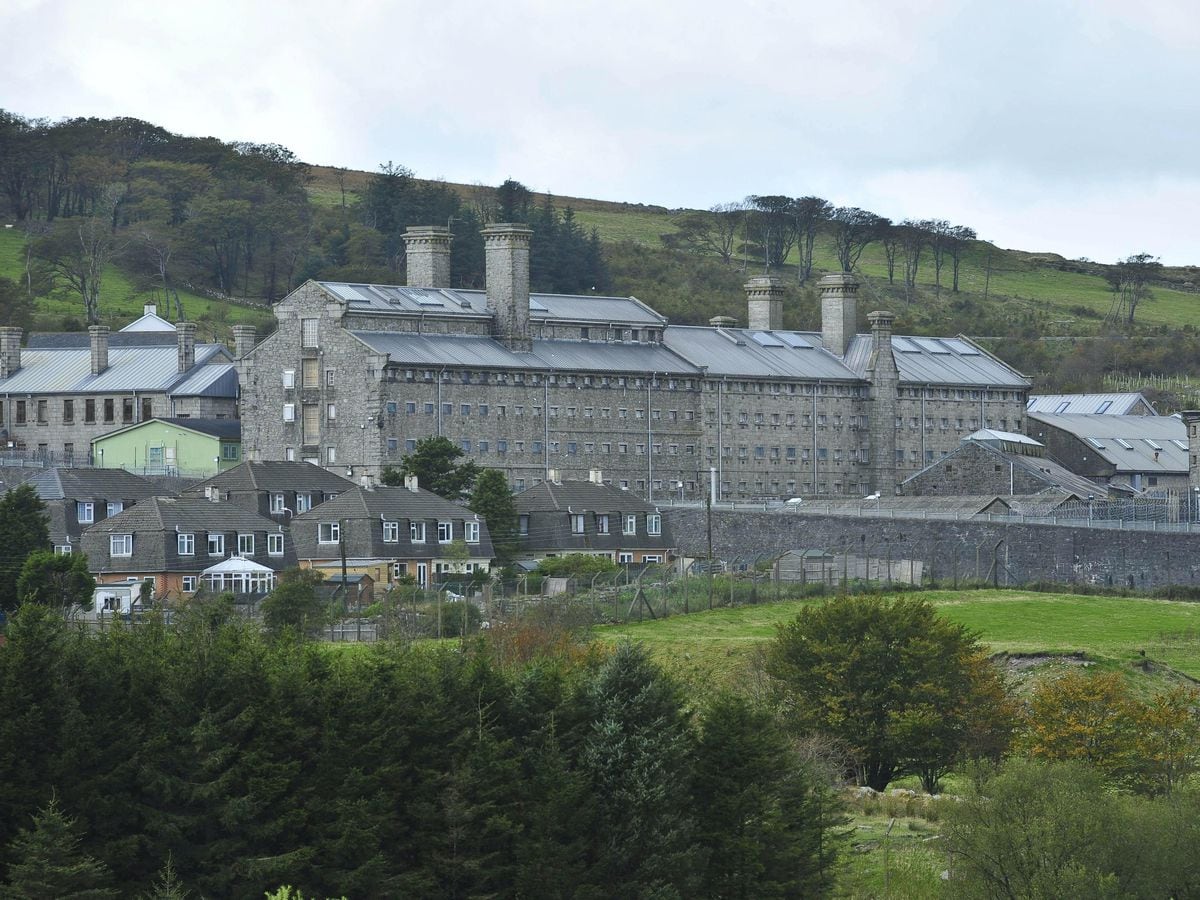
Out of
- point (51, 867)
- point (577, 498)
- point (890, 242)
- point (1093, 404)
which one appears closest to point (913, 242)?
point (890, 242)

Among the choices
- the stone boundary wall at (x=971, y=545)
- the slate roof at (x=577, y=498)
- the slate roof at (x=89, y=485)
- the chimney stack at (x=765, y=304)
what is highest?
the chimney stack at (x=765, y=304)

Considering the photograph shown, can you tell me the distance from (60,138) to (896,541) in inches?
3941

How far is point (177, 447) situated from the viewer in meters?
104

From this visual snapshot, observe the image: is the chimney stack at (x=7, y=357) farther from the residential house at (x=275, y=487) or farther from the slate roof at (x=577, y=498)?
the slate roof at (x=577, y=498)

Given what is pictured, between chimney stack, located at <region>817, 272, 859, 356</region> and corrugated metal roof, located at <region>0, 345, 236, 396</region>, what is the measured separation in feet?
90.3

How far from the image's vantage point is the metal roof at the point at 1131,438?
112m

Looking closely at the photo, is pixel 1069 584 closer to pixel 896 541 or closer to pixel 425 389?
pixel 896 541

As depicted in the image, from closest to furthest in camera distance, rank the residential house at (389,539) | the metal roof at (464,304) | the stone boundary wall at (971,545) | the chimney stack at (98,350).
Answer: the stone boundary wall at (971,545), the residential house at (389,539), the metal roof at (464,304), the chimney stack at (98,350)

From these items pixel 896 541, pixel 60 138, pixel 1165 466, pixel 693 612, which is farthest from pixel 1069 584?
pixel 60 138

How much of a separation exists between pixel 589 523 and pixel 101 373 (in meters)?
31.1

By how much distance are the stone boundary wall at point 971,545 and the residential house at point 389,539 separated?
1335 centimetres

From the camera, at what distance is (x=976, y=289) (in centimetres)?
19375

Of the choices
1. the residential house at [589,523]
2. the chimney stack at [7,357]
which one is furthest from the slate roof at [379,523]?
the chimney stack at [7,357]

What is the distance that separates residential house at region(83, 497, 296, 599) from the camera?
77.4 meters
